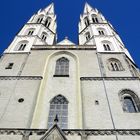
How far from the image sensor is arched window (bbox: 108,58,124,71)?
19.5 meters

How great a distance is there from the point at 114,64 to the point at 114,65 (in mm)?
180

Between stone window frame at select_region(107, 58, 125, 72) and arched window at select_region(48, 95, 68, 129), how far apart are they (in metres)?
5.44

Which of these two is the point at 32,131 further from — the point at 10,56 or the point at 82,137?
the point at 10,56

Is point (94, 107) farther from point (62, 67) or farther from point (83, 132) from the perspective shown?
point (62, 67)

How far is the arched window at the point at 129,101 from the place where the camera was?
598 inches

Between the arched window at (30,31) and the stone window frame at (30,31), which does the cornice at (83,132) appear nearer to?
the stone window frame at (30,31)

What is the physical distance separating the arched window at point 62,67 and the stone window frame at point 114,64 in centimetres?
338

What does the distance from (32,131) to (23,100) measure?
3.15 meters

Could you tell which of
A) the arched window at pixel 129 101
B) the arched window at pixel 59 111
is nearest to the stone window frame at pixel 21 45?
the arched window at pixel 59 111

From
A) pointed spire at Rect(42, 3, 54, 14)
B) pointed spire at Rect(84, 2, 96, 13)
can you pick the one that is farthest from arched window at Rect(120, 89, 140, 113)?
pointed spire at Rect(42, 3, 54, 14)

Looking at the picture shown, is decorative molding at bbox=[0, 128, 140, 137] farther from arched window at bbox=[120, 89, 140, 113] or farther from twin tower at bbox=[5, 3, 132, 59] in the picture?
twin tower at bbox=[5, 3, 132, 59]

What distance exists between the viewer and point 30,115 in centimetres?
1430

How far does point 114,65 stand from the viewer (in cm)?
2006

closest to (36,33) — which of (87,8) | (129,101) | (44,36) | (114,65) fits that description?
(44,36)
